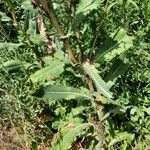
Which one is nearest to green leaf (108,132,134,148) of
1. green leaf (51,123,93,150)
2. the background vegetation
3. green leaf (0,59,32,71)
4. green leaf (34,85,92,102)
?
the background vegetation

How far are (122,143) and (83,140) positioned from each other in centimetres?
35

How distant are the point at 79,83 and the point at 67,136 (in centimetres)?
57

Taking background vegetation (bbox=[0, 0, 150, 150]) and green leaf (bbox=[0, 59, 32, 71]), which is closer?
background vegetation (bbox=[0, 0, 150, 150])

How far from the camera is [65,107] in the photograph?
3.68 m

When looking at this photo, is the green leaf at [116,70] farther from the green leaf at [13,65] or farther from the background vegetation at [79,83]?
the green leaf at [13,65]

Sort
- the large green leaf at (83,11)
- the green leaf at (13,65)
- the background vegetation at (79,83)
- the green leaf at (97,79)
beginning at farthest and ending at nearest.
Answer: the green leaf at (13,65) → the background vegetation at (79,83) → the green leaf at (97,79) → the large green leaf at (83,11)

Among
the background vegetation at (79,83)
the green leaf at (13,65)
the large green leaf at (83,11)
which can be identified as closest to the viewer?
the large green leaf at (83,11)

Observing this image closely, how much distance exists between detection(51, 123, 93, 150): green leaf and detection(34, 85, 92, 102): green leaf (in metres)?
0.29

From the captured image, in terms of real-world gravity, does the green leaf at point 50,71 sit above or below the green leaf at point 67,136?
above

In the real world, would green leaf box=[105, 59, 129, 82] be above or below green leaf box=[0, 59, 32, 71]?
below

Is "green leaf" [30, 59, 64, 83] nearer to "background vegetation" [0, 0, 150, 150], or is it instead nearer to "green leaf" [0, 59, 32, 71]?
"background vegetation" [0, 0, 150, 150]

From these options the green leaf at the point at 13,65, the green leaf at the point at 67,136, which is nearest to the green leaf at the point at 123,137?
the green leaf at the point at 67,136

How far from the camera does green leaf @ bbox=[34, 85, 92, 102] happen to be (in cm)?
319

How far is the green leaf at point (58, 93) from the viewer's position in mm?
3188
